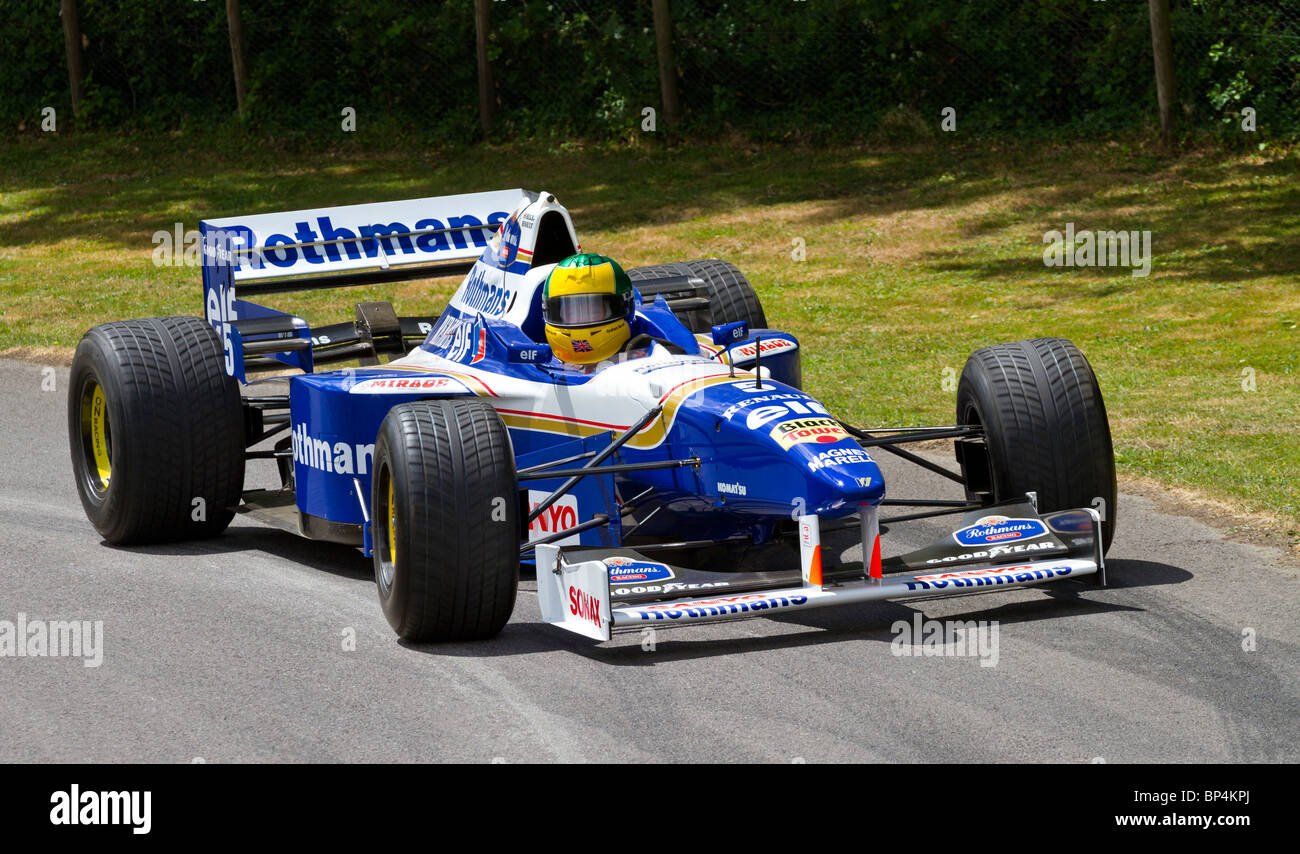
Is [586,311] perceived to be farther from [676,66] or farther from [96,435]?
[676,66]

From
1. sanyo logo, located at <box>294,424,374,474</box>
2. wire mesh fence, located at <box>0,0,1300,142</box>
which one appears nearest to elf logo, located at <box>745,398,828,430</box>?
sanyo logo, located at <box>294,424,374,474</box>

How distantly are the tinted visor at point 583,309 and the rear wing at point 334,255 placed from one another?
1.43 meters

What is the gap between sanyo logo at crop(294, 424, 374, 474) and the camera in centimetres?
833

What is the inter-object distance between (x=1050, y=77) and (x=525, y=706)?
17207 mm

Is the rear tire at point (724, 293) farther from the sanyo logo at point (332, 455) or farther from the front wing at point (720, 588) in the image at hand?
the front wing at point (720, 588)

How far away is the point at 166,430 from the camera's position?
8750mm

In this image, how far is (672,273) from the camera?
10492 millimetres

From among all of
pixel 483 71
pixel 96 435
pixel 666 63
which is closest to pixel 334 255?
pixel 96 435

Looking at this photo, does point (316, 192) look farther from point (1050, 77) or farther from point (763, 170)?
point (1050, 77)

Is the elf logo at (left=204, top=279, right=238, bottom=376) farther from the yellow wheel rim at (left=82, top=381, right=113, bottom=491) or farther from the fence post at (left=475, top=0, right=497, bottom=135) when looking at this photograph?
A: the fence post at (left=475, top=0, right=497, bottom=135)

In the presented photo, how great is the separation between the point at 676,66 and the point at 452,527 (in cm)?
1736

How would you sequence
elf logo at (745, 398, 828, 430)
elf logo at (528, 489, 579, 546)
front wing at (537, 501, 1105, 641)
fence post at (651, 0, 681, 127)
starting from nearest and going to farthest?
→ front wing at (537, 501, 1105, 641) < elf logo at (745, 398, 828, 430) < elf logo at (528, 489, 579, 546) < fence post at (651, 0, 681, 127)

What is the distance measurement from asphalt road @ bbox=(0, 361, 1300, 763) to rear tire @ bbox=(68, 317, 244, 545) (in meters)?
0.46

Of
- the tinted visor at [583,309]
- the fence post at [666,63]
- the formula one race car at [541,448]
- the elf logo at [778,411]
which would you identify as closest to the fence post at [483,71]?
the fence post at [666,63]
